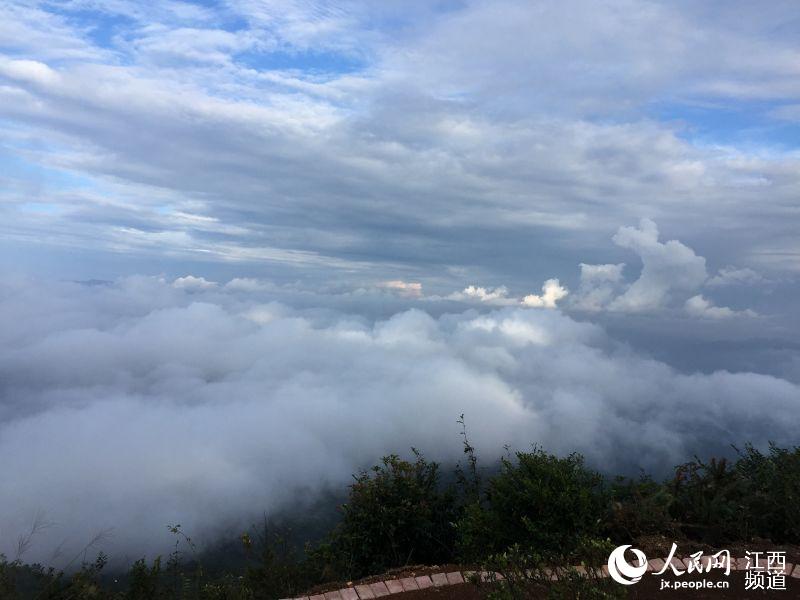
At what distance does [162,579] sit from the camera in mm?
11812

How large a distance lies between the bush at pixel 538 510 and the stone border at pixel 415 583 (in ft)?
1.96

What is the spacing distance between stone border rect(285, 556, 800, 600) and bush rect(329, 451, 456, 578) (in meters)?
1.95

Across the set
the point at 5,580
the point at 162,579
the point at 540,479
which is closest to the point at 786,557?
the point at 540,479

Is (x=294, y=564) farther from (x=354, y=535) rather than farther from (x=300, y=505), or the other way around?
(x=300, y=505)

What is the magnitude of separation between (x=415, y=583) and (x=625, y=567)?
11.3 ft

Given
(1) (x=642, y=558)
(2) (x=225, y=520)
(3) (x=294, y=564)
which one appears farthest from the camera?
(2) (x=225, y=520)

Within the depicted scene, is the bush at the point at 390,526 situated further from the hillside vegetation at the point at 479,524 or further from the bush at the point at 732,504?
the bush at the point at 732,504

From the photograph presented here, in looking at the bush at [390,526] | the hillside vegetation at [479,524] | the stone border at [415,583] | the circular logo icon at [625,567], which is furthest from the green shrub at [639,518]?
the bush at [390,526]

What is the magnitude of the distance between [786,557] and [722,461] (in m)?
2.95

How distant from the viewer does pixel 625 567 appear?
30.2 feet

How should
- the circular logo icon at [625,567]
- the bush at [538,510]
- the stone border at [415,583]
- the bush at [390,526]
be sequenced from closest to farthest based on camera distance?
1. the circular logo icon at [625,567]
2. the stone border at [415,583]
3. the bush at [538,510]
4. the bush at [390,526]

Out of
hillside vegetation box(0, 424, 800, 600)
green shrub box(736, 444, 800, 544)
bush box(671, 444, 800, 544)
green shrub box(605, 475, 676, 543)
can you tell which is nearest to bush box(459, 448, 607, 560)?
hillside vegetation box(0, 424, 800, 600)

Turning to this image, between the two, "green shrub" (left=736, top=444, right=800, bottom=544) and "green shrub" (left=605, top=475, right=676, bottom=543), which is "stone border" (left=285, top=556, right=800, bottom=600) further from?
"green shrub" (left=736, top=444, right=800, bottom=544)

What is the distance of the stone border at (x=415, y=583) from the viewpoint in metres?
9.65
